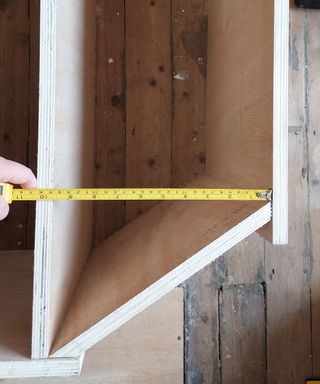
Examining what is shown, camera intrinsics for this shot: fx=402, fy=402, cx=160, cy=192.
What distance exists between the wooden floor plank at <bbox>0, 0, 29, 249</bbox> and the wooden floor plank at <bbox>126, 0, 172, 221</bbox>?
339mm

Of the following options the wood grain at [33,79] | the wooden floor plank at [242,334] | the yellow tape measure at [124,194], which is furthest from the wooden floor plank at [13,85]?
the wooden floor plank at [242,334]

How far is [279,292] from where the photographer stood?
1533mm

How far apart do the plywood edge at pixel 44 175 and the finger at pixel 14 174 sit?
0.11 ft

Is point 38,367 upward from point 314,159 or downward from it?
downward

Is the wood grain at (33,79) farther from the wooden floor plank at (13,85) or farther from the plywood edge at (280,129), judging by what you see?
the plywood edge at (280,129)

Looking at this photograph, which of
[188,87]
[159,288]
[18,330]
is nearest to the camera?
[159,288]

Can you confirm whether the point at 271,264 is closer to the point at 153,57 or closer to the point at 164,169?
the point at 164,169

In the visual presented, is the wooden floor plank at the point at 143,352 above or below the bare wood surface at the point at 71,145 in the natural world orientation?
below

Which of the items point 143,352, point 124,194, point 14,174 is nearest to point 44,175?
point 14,174

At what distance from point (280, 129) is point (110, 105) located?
765 mm

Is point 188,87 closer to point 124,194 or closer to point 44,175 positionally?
point 124,194

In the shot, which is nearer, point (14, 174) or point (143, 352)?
point (14, 174)

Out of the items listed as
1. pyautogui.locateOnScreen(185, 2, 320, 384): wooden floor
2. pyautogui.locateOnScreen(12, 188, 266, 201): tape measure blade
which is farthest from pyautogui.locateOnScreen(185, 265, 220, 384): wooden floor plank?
pyautogui.locateOnScreen(12, 188, 266, 201): tape measure blade

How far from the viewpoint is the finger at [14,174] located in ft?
2.34
